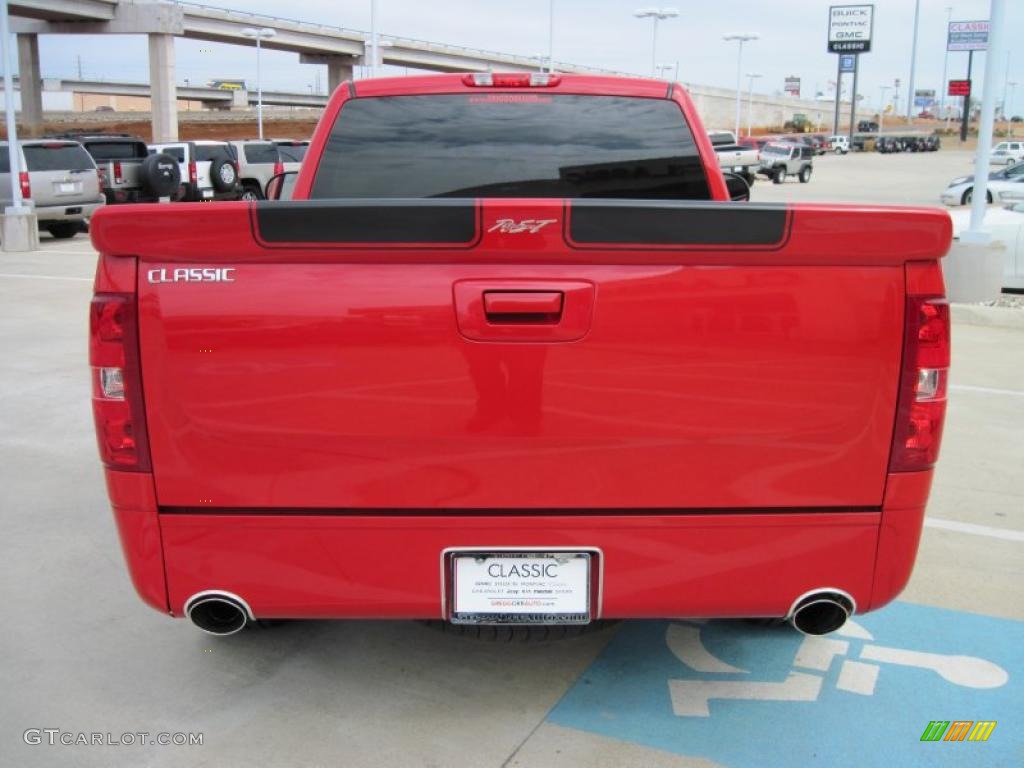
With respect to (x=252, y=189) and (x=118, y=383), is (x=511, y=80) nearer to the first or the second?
(x=118, y=383)

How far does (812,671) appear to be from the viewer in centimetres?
362

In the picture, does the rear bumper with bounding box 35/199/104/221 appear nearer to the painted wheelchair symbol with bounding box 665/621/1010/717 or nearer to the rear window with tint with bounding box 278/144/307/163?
the rear window with tint with bounding box 278/144/307/163

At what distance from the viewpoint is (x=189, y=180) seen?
2448 cm

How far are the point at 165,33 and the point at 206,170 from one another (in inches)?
1556

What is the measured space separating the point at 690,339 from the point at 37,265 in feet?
50.6

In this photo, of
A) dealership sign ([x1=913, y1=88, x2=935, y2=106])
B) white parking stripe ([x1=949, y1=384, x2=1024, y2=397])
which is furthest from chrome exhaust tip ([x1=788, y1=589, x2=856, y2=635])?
dealership sign ([x1=913, y1=88, x2=935, y2=106])

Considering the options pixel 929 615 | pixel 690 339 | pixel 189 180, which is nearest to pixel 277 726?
pixel 690 339

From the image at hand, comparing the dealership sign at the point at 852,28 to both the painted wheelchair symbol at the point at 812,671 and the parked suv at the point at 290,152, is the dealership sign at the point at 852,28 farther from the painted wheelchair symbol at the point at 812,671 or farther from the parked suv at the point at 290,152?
the painted wheelchair symbol at the point at 812,671

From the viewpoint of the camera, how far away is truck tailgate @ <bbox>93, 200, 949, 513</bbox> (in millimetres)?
2629

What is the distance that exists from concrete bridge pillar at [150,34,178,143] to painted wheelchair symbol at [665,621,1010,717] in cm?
6138

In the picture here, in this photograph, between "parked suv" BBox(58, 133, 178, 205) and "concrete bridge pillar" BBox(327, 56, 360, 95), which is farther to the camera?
"concrete bridge pillar" BBox(327, 56, 360, 95)

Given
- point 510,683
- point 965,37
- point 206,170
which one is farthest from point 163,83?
point 965,37

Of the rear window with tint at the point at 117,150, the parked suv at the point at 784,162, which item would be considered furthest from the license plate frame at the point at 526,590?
the parked suv at the point at 784,162

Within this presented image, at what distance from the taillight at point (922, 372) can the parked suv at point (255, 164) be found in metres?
24.8
